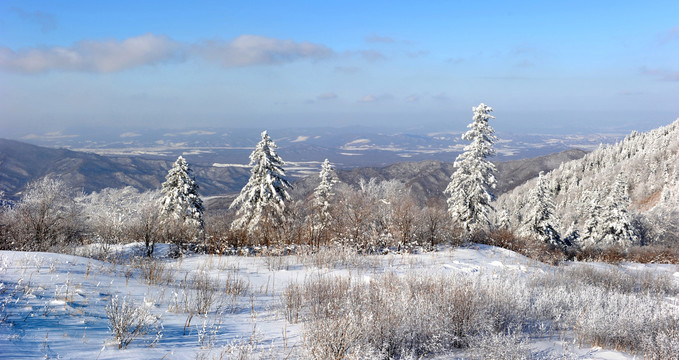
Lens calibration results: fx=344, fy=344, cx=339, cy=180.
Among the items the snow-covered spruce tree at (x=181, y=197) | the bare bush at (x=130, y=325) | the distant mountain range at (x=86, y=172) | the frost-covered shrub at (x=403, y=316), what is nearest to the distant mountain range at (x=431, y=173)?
the distant mountain range at (x=86, y=172)

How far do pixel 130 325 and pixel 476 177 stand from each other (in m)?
22.0

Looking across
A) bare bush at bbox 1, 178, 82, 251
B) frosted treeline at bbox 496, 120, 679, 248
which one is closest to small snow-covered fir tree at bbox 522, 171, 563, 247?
frosted treeline at bbox 496, 120, 679, 248

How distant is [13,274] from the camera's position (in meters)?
4.81

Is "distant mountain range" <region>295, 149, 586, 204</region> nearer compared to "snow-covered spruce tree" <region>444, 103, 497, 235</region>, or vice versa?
"snow-covered spruce tree" <region>444, 103, 497, 235</region>

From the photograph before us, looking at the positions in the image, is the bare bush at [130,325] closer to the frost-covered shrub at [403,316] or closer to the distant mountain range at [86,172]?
the frost-covered shrub at [403,316]

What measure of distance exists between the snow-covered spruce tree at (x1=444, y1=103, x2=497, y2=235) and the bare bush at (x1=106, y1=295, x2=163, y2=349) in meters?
20.3

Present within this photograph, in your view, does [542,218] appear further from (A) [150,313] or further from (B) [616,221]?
(A) [150,313]

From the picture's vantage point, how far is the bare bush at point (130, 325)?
3.32m

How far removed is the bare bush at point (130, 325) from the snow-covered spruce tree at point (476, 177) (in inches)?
801

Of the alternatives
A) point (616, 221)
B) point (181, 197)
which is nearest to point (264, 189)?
point (181, 197)

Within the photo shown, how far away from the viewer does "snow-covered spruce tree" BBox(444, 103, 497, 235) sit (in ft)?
72.9

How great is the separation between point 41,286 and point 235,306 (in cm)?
244

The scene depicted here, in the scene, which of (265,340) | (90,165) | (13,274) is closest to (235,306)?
(265,340)

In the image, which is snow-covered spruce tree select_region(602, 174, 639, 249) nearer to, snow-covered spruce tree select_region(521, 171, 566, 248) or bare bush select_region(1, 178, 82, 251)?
snow-covered spruce tree select_region(521, 171, 566, 248)
